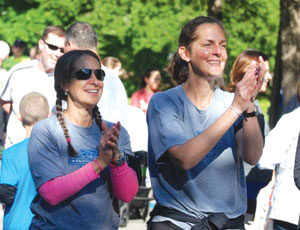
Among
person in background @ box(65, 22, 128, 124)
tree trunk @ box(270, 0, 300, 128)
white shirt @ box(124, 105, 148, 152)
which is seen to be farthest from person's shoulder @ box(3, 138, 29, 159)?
tree trunk @ box(270, 0, 300, 128)

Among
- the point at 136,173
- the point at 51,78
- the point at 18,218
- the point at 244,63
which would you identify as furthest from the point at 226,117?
the point at 51,78

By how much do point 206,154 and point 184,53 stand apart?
Answer: 0.66 m

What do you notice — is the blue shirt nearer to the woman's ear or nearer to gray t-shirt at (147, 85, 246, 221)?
gray t-shirt at (147, 85, 246, 221)

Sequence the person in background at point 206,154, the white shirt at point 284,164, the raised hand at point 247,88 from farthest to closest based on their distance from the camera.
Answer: the white shirt at point 284,164 → the person in background at point 206,154 → the raised hand at point 247,88

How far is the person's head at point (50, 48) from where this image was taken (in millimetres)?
7191

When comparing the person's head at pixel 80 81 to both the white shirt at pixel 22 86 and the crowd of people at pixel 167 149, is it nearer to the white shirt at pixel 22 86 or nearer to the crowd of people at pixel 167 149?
the crowd of people at pixel 167 149

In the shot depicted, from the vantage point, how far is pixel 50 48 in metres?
7.32

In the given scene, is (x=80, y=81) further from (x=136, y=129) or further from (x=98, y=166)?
(x=136, y=129)

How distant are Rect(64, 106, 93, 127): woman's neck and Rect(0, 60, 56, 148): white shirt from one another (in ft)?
9.47

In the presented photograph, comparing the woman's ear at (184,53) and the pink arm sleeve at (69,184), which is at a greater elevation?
the woman's ear at (184,53)

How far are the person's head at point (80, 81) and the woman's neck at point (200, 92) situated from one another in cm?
54

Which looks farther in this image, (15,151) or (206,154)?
(15,151)

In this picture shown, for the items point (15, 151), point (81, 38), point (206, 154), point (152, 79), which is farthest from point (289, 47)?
point (206, 154)

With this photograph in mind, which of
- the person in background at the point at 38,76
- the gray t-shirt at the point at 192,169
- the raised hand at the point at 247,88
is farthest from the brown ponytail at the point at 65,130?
the person in background at the point at 38,76
